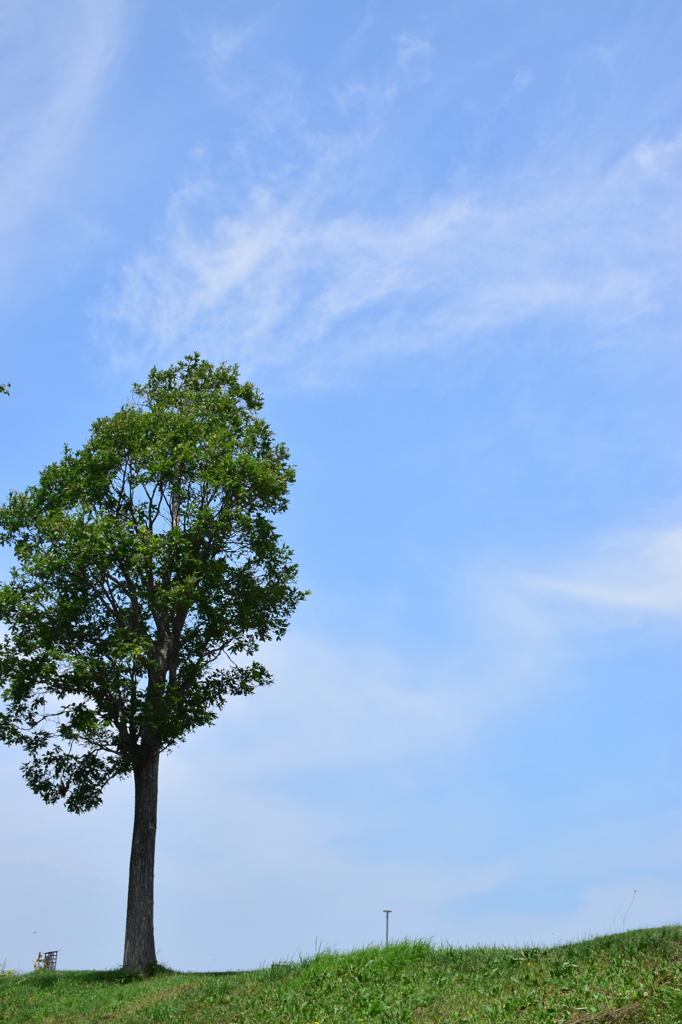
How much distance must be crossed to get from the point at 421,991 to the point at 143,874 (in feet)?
29.0

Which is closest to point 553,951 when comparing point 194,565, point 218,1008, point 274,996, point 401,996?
point 401,996

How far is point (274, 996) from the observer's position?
568 inches

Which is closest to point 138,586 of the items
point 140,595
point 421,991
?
point 140,595

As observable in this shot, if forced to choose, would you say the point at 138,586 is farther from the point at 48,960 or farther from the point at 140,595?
the point at 48,960

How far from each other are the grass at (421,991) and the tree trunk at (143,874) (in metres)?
1.46

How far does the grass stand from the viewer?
38.9ft

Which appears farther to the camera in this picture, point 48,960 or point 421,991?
point 48,960

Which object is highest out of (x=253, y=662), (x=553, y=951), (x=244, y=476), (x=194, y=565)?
(x=244, y=476)

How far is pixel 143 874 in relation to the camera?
781 inches

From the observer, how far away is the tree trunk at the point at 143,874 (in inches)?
760

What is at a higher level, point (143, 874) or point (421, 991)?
point (143, 874)

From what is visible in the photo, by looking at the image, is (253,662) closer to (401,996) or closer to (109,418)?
(109,418)

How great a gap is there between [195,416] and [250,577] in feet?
15.2

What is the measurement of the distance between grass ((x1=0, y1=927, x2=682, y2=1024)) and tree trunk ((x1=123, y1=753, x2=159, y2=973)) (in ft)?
4.79
